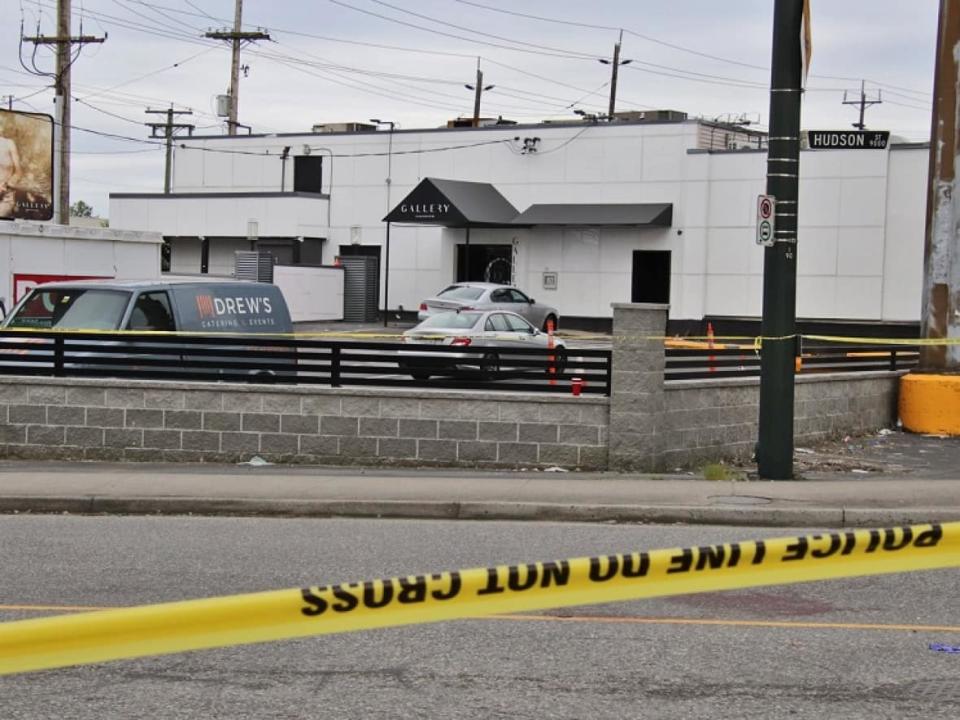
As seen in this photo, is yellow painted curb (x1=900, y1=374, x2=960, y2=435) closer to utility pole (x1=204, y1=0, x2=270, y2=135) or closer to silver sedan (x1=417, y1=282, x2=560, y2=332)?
silver sedan (x1=417, y1=282, x2=560, y2=332)

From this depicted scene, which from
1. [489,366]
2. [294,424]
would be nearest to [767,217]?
[489,366]

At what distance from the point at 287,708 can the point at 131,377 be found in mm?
9044

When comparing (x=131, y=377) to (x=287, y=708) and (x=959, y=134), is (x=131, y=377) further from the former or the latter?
(x=959, y=134)

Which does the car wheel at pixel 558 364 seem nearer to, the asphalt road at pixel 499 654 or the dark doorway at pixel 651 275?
the asphalt road at pixel 499 654

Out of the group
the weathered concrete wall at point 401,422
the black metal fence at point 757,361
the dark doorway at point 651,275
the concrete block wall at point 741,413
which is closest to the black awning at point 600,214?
the dark doorway at point 651,275

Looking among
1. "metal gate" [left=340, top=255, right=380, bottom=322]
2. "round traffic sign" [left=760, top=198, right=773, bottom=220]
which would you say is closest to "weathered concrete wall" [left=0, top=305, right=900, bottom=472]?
"round traffic sign" [left=760, top=198, right=773, bottom=220]

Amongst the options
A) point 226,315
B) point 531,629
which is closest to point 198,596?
point 531,629

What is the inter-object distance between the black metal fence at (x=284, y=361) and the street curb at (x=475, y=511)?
265 cm

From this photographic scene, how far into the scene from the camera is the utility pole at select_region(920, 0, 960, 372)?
16750mm

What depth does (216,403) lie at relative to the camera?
13.8 meters

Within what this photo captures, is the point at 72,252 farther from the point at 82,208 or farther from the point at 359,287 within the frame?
the point at 82,208

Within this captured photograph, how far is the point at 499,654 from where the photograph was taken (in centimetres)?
658

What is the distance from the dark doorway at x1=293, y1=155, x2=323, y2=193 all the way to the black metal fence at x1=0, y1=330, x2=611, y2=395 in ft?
107

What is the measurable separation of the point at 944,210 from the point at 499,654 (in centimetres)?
1270
